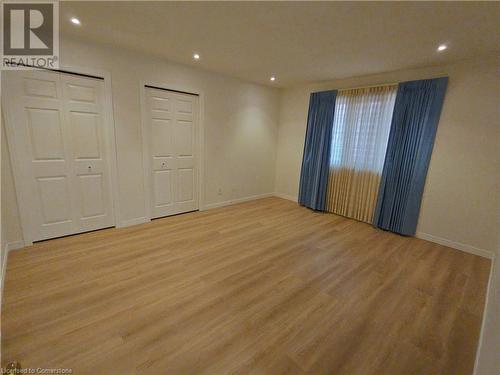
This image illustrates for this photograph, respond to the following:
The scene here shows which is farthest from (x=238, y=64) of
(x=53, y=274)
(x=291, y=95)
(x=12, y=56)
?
(x=53, y=274)

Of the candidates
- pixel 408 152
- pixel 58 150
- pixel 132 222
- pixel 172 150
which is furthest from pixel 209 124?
pixel 408 152

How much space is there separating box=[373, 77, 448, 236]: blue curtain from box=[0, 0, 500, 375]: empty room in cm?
2

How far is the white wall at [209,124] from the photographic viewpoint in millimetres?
3010

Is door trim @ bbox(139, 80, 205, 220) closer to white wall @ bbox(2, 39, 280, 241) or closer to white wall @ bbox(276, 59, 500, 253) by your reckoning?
white wall @ bbox(2, 39, 280, 241)

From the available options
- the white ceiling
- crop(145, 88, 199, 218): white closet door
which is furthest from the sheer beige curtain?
crop(145, 88, 199, 218): white closet door

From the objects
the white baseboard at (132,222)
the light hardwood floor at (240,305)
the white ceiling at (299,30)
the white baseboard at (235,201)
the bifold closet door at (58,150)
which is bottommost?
the light hardwood floor at (240,305)

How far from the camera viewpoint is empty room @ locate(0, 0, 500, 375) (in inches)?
63.6

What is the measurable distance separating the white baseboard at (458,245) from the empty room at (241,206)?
A: 2 centimetres

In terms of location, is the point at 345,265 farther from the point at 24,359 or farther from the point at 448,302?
the point at 24,359

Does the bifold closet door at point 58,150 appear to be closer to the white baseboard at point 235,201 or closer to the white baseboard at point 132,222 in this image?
the white baseboard at point 132,222

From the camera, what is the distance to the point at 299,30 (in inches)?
92.4

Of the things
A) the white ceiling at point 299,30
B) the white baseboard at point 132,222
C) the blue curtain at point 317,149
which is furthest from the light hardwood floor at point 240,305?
the white ceiling at point 299,30

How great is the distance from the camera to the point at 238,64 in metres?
3.56

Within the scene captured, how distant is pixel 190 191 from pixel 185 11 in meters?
2.82
